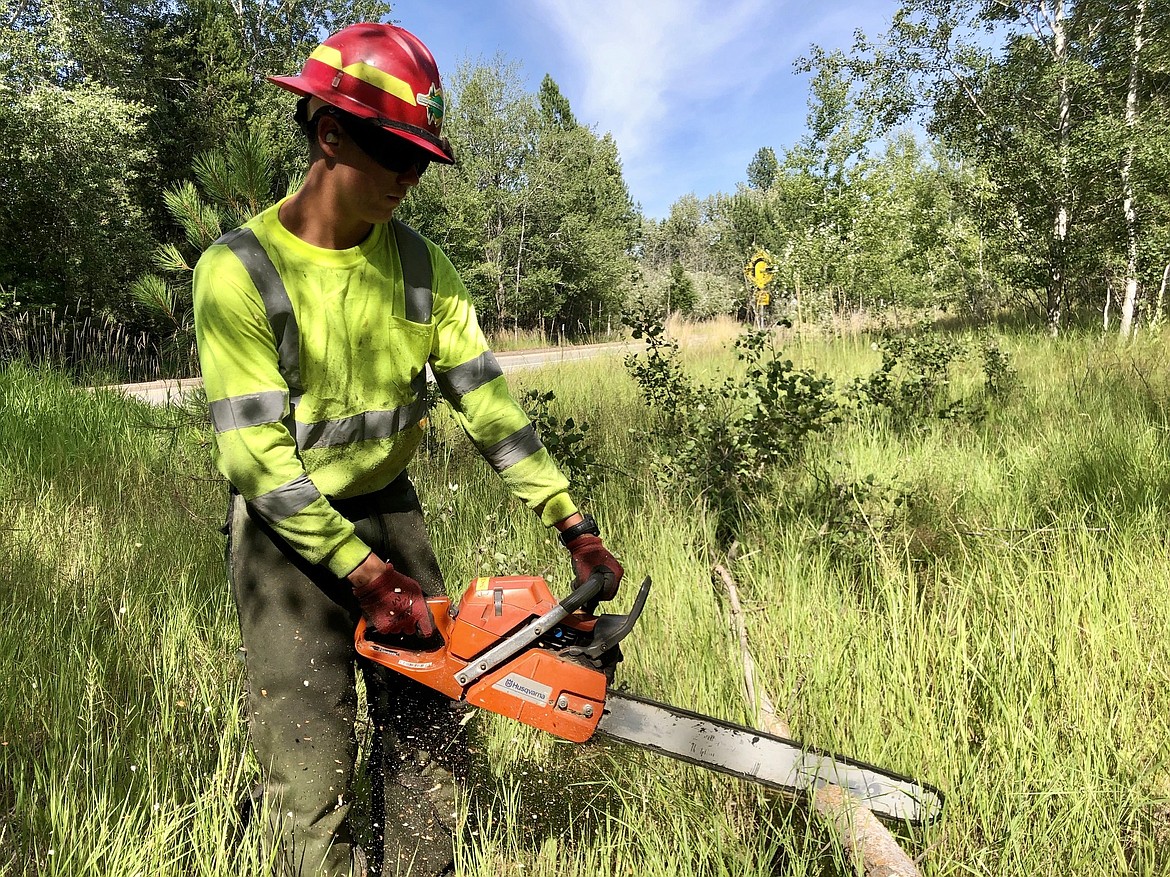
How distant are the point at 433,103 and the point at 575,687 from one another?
1369mm

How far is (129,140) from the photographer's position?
13.5m

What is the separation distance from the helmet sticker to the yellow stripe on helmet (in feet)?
0.10

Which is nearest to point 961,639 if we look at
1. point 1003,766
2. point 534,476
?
point 1003,766

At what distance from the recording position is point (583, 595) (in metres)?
1.38

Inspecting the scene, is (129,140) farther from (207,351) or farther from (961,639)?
(961,639)

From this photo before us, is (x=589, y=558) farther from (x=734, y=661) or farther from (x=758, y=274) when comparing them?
(x=758, y=274)

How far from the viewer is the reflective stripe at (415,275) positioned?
1589mm

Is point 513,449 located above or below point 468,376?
below

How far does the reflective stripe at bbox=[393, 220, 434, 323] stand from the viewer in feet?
5.21

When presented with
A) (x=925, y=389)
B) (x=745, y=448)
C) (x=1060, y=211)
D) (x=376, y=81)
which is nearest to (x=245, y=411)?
(x=376, y=81)

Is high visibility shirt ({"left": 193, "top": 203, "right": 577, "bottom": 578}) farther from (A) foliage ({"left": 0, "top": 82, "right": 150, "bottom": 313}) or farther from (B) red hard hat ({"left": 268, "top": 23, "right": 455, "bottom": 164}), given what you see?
(A) foliage ({"left": 0, "top": 82, "right": 150, "bottom": 313})

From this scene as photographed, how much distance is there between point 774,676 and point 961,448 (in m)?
2.87

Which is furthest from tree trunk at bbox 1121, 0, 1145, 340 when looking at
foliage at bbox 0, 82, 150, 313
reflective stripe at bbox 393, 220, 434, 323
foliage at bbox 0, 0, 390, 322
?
foliage at bbox 0, 82, 150, 313

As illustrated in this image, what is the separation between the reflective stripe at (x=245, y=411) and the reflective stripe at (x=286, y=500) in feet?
0.47
